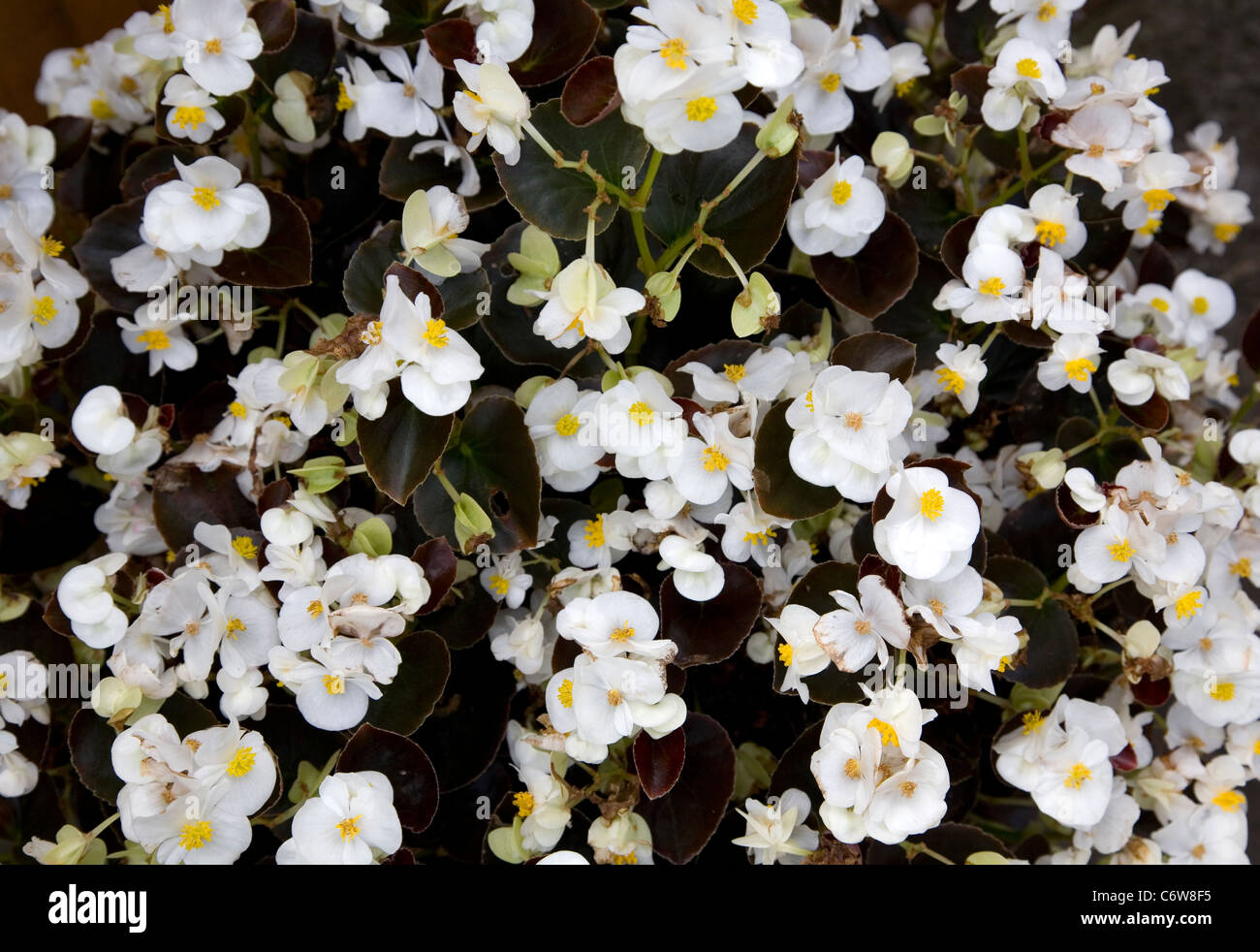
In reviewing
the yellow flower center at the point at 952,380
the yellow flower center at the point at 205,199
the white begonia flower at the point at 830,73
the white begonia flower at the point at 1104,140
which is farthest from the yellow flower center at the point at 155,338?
the white begonia flower at the point at 1104,140

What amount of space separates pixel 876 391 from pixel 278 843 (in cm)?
70

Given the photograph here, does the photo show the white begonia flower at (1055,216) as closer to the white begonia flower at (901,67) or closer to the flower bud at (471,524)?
the white begonia flower at (901,67)

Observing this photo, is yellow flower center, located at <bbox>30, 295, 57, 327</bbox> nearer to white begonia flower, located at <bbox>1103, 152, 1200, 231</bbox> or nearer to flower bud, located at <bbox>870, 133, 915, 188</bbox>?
flower bud, located at <bbox>870, 133, 915, 188</bbox>

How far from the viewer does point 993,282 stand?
0.82 meters

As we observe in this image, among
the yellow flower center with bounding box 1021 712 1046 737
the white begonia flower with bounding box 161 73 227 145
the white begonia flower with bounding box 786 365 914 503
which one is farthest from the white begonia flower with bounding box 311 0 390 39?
the yellow flower center with bounding box 1021 712 1046 737

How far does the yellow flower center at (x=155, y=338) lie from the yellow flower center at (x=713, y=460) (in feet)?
1.68

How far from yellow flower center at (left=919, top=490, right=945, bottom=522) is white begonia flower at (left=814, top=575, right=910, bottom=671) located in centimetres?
6

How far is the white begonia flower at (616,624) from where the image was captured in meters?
0.73

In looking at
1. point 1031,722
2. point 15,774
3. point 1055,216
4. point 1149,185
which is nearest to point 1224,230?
point 1149,185

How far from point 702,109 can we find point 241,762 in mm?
581

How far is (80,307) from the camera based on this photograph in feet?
2.96

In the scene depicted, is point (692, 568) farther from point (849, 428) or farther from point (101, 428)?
point (101, 428)

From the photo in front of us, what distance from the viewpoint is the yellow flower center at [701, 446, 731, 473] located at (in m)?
0.76
